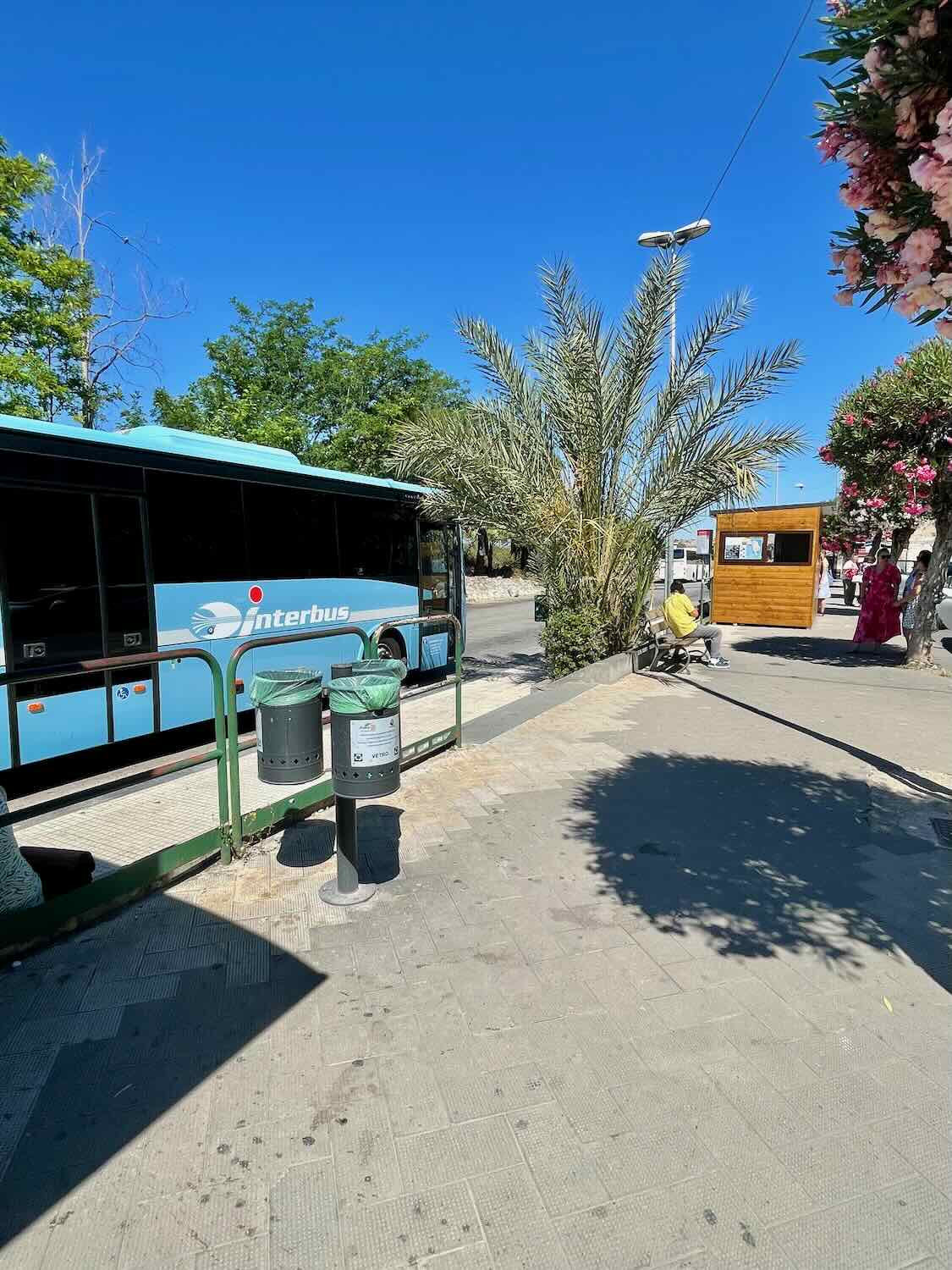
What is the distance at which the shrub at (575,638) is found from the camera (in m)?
10.2

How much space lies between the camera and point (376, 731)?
11.0ft

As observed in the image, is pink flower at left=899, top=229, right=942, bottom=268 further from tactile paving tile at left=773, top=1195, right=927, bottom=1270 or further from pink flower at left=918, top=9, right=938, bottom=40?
tactile paving tile at left=773, top=1195, right=927, bottom=1270

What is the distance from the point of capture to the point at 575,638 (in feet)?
33.5

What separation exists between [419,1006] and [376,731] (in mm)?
1210

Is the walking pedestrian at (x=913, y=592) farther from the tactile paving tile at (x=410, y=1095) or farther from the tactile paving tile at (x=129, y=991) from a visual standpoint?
the tactile paving tile at (x=129, y=991)

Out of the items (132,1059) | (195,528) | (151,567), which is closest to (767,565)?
(195,528)

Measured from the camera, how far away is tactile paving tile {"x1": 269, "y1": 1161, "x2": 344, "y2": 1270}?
174 centimetres

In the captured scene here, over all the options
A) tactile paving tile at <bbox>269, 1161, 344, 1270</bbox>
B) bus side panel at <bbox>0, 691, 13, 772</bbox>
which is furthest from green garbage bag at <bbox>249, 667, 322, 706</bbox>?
bus side panel at <bbox>0, 691, 13, 772</bbox>

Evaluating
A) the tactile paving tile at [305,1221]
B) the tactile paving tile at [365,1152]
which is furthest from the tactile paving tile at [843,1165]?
the tactile paving tile at [305,1221]

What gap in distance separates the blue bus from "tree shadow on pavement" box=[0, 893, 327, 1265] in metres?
1.73

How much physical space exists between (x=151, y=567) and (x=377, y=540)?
138 inches

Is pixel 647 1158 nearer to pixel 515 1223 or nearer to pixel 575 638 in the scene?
pixel 515 1223

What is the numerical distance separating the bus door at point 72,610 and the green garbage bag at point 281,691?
7.90 feet

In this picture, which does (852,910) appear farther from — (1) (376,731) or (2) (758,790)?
(1) (376,731)
